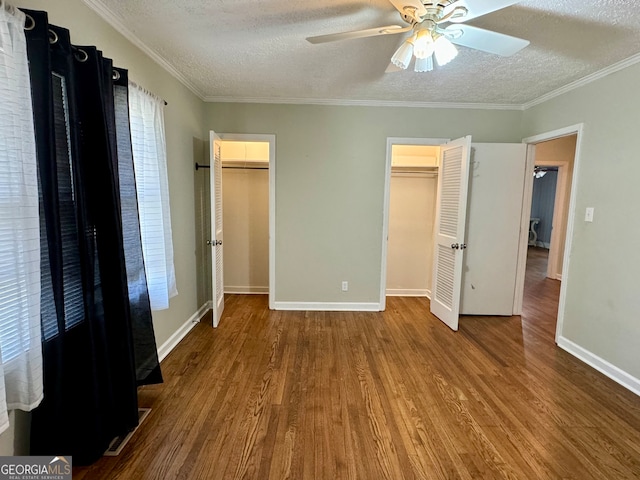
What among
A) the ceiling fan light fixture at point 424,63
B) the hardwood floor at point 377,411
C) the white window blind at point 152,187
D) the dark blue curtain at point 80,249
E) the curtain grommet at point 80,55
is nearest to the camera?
the dark blue curtain at point 80,249

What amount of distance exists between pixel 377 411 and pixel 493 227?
2.65 meters

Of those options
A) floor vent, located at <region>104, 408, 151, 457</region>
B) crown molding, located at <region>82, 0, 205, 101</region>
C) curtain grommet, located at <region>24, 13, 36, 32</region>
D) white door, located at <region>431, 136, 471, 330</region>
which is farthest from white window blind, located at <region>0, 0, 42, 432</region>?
white door, located at <region>431, 136, 471, 330</region>

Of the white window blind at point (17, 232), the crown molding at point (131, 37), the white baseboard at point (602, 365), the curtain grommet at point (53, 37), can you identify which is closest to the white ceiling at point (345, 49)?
the crown molding at point (131, 37)

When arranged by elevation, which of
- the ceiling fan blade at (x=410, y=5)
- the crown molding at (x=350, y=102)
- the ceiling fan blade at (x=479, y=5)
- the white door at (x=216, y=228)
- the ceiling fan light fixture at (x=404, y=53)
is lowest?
A: the white door at (x=216, y=228)

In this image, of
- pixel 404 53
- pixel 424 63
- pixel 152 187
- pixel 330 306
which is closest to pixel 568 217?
pixel 424 63

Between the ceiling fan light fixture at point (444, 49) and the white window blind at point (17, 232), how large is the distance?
74.8 inches

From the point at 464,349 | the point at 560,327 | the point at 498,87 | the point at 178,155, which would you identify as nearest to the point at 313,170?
the point at 178,155

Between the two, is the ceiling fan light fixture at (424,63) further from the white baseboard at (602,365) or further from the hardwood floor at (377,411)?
the white baseboard at (602,365)

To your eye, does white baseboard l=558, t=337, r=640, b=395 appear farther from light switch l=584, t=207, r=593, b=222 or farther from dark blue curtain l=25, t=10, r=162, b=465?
dark blue curtain l=25, t=10, r=162, b=465

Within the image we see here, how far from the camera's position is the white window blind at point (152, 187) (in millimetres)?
2109

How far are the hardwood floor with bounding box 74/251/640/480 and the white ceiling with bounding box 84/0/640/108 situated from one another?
2447 millimetres

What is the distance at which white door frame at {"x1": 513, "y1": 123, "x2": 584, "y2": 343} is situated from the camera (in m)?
2.87

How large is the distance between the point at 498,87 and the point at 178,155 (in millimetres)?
3147

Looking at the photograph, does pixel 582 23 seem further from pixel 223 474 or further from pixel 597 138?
pixel 223 474
